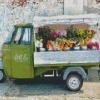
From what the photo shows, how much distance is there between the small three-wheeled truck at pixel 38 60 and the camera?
538 cm

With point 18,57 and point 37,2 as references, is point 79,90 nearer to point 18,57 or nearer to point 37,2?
point 18,57

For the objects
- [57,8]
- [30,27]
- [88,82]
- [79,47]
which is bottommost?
[88,82]

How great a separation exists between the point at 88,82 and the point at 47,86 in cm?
153

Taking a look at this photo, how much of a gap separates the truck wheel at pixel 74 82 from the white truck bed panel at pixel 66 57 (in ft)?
1.67

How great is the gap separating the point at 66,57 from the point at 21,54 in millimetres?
1340

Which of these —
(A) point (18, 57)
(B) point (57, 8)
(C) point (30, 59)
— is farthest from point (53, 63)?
(B) point (57, 8)

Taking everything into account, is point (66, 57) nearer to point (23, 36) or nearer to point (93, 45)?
point (93, 45)

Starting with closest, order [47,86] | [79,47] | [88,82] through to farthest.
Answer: [79,47]
[47,86]
[88,82]

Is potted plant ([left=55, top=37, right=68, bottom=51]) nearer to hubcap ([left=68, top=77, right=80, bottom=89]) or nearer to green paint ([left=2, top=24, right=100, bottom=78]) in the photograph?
green paint ([left=2, top=24, right=100, bottom=78])

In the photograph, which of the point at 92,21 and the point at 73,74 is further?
the point at 73,74

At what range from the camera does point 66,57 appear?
5406 mm

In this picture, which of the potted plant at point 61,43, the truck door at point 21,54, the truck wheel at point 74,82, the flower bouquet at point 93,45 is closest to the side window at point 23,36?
the truck door at point 21,54

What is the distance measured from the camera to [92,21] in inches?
203

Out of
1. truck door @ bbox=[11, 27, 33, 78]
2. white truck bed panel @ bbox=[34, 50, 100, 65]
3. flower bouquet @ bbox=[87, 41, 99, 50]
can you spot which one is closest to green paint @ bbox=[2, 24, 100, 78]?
truck door @ bbox=[11, 27, 33, 78]
